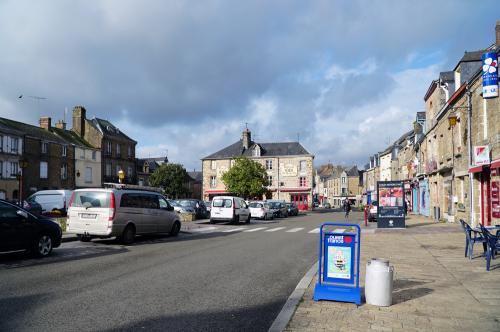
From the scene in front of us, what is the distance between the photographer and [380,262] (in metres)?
5.92

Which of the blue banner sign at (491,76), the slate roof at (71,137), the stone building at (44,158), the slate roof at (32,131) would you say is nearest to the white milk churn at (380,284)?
the blue banner sign at (491,76)

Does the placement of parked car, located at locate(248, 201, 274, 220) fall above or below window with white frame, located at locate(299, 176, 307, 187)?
below

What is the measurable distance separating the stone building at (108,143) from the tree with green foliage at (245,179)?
16.6 meters

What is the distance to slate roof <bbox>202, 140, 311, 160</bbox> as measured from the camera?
63500mm

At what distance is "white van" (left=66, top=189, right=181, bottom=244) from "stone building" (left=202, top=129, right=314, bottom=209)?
154 feet

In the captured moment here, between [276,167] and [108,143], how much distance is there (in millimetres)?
24188

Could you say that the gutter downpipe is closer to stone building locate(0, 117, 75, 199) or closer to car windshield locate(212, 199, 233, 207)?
car windshield locate(212, 199, 233, 207)

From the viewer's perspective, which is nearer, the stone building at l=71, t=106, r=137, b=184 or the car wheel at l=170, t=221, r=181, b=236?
the car wheel at l=170, t=221, r=181, b=236

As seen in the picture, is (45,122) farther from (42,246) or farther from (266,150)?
(42,246)

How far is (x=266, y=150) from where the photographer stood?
65000 mm

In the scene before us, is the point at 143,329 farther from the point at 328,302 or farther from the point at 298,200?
the point at 298,200

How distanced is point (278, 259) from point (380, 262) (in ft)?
16.9

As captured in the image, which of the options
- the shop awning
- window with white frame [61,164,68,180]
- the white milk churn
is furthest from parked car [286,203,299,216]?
the white milk churn

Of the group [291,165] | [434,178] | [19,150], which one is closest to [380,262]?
[434,178]
